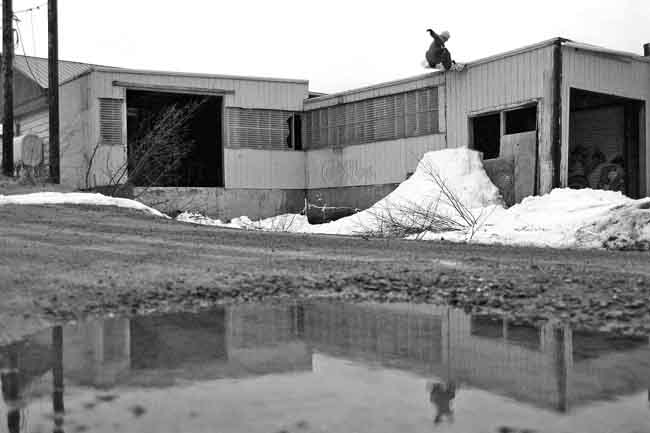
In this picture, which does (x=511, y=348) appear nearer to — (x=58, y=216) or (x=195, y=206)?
(x=58, y=216)

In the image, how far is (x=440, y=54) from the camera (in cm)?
1928

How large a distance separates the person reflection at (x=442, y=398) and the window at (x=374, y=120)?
689 inches

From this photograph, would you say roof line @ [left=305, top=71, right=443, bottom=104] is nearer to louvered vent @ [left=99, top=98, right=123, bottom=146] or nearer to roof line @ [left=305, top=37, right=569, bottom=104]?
roof line @ [left=305, top=37, right=569, bottom=104]

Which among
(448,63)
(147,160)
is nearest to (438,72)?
(448,63)

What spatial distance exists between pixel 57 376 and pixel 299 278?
3.10 metres

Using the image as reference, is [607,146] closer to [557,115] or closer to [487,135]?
[487,135]

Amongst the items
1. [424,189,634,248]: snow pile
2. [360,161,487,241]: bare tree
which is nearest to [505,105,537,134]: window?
[360,161,487,241]: bare tree

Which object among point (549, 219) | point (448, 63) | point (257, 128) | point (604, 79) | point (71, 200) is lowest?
point (549, 219)

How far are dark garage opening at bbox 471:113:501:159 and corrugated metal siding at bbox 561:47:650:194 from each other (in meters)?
2.58

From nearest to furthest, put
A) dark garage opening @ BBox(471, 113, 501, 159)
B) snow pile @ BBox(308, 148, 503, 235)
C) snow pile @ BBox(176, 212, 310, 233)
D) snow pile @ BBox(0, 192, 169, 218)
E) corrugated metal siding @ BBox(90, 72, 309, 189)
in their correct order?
1. snow pile @ BBox(0, 192, 169, 218)
2. snow pile @ BBox(308, 148, 503, 235)
3. dark garage opening @ BBox(471, 113, 501, 159)
4. snow pile @ BBox(176, 212, 310, 233)
5. corrugated metal siding @ BBox(90, 72, 309, 189)

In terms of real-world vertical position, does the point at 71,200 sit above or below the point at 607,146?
below

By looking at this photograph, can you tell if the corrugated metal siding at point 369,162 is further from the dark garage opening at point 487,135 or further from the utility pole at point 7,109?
the utility pole at point 7,109

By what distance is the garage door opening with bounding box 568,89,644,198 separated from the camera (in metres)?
20.2

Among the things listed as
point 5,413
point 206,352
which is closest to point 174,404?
point 5,413
